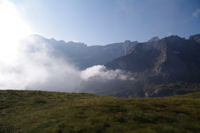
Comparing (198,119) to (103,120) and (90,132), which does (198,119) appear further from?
(90,132)

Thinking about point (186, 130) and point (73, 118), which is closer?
point (186, 130)

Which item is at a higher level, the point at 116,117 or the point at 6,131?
the point at 116,117

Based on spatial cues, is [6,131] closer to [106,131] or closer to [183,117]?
[106,131]

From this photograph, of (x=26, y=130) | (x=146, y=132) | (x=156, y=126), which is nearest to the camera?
(x=146, y=132)

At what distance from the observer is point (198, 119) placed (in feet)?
56.0

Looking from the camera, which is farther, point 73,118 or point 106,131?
point 73,118

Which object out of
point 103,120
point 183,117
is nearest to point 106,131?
point 103,120

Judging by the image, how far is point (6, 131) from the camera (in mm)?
15859

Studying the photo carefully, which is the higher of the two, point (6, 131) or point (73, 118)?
point (73, 118)

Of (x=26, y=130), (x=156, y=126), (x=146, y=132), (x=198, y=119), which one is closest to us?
(x=146, y=132)

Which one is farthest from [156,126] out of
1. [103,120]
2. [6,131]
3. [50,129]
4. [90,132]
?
[6,131]

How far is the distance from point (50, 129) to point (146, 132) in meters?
11.2

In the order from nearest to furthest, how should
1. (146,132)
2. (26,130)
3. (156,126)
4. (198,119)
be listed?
1. (146,132)
2. (156,126)
3. (26,130)
4. (198,119)

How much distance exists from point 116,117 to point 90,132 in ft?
16.7
